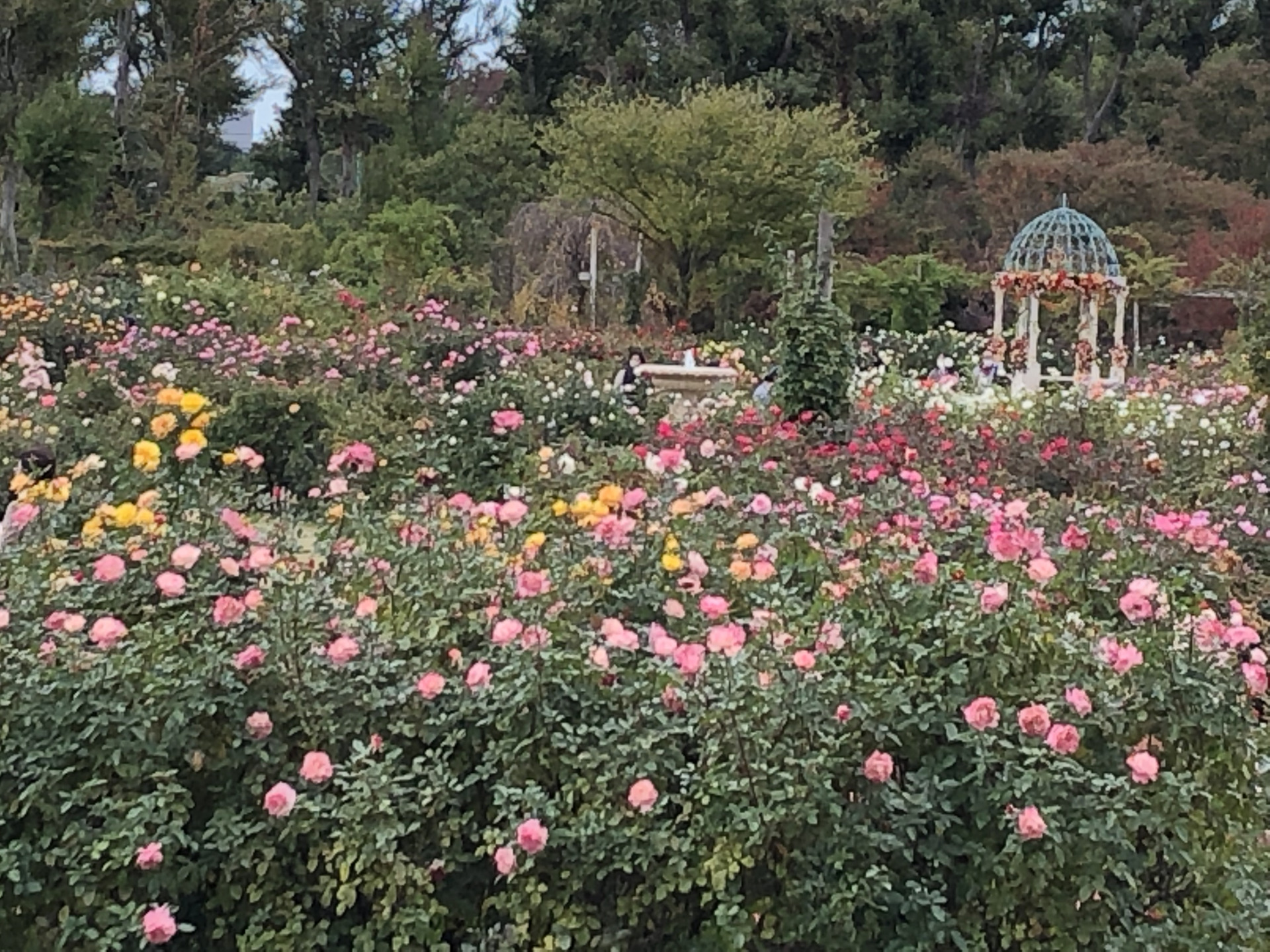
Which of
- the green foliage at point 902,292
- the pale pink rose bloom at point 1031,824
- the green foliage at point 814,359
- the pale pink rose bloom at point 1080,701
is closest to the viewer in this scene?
the pale pink rose bloom at point 1031,824

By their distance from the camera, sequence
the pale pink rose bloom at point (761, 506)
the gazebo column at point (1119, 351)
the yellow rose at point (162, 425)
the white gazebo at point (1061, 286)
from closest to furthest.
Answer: the yellow rose at point (162, 425) < the pale pink rose bloom at point (761, 506) < the gazebo column at point (1119, 351) < the white gazebo at point (1061, 286)

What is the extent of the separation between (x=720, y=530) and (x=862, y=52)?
22957 mm

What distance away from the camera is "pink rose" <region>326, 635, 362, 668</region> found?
85.9 inches

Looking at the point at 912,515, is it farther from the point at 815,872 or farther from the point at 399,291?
the point at 399,291

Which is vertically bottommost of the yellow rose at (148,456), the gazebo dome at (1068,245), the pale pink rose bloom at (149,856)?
the pale pink rose bloom at (149,856)

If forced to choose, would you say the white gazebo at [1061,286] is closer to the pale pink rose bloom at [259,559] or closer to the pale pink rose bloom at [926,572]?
the pale pink rose bloom at [926,572]

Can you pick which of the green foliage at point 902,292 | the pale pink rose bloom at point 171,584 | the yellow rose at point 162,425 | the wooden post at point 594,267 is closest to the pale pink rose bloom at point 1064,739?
the pale pink rose bloom at point 171,584

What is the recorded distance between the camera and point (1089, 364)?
11.7 metres

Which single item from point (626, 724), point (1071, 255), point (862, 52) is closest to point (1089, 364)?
point (1071, 255)

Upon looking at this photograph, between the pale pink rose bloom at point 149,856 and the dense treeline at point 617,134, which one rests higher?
the dense treeline at point 617,134

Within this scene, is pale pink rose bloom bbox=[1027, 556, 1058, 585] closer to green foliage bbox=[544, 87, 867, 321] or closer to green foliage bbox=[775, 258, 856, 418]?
green foliage bbox=[775, 258, 856, 418]

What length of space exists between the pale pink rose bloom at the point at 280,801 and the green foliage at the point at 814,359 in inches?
201

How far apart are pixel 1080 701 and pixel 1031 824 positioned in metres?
0.24

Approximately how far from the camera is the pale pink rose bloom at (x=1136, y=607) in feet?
7.63
